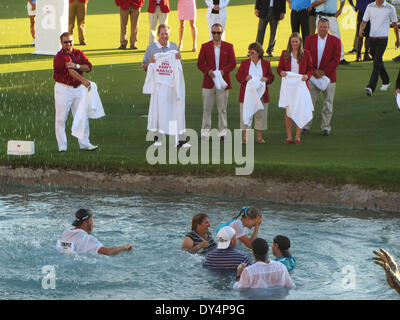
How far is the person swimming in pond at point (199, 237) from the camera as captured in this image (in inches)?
438

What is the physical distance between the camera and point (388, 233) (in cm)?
1254

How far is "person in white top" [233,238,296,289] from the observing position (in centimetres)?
951

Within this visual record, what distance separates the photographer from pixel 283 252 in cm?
1064

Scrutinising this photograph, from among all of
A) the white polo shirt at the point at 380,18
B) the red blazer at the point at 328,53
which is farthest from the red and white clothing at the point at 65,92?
the white polo shirt at the point at 380,18

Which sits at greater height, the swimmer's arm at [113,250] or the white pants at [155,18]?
the white pants at [155,18]

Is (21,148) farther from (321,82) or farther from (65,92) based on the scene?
(321,82)

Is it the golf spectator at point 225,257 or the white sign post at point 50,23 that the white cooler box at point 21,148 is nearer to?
the golf spectator at point 225,257

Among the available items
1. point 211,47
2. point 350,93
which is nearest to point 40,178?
point 211,47

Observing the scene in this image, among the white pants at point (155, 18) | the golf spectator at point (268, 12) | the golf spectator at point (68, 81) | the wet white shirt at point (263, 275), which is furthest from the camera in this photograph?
the white pants at point (155, 18)

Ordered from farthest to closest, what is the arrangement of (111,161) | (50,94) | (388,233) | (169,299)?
1. (50,94)
2. (111,161)
3. (388,233)
4. (169,299)

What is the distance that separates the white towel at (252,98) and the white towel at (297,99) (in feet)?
Result: 1.49

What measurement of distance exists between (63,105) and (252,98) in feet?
11.8

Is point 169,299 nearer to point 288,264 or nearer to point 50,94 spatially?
point 288,264

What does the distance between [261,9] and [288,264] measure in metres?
14.2
